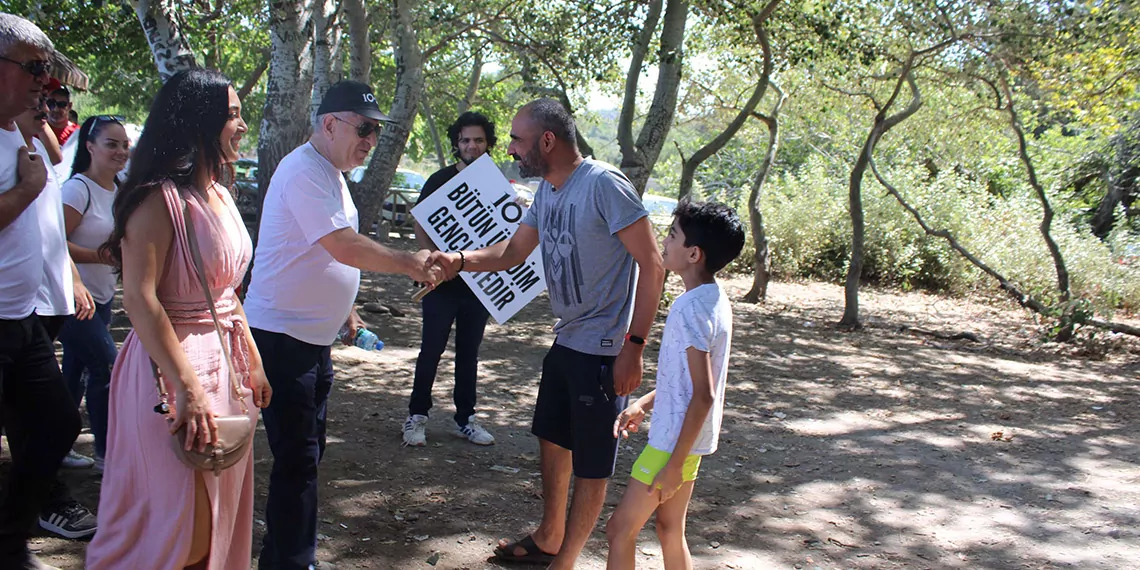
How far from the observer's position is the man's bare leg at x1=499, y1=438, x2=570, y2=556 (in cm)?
376


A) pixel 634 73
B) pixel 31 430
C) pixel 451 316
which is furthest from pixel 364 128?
pixel 634 73

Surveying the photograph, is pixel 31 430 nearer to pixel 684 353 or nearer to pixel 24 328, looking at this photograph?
pixel 24 328

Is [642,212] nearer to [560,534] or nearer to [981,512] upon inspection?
[560,534]

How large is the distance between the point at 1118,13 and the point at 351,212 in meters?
9.90

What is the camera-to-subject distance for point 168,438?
246 centimetres

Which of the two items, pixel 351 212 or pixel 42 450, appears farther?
pixel 351 212

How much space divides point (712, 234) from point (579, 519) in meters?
1.24

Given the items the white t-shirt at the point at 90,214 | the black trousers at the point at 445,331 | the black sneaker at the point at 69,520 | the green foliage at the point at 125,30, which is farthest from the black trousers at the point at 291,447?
the green foliage at the point at 125,30

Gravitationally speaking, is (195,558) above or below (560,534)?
above

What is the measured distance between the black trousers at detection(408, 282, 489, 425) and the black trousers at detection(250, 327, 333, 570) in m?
1.82

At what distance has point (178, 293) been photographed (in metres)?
2.52

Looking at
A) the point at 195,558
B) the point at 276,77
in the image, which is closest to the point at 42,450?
the point at 195,558

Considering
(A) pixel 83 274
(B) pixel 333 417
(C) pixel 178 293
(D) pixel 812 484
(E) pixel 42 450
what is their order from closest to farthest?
(C) pixel 178 293 → (E) pixel 42 450 → (A) pixel 83 274 → (D) pixel 812 484 → (B) pixel 333 417

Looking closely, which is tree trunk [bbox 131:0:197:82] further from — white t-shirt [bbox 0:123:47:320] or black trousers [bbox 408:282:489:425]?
white t-shirt [bbox 0:123:47:320]
